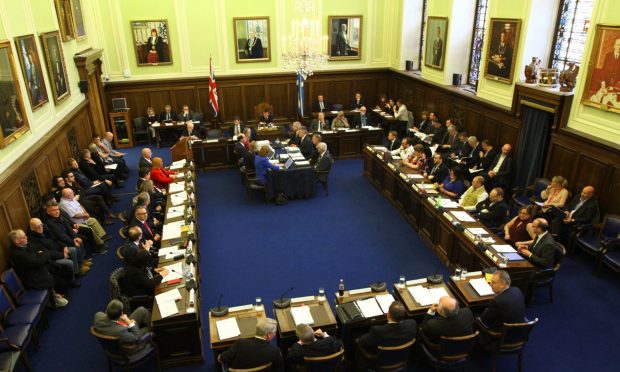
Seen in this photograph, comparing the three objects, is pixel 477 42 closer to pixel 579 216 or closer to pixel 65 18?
pixel 579 216

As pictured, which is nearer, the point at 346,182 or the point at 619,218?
the point at 619,218

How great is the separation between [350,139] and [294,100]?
12.8 ft

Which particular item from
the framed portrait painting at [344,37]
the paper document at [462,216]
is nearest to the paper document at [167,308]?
the paper document at [462,216]

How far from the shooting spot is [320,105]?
15.9m

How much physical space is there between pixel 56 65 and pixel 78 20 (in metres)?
3.44

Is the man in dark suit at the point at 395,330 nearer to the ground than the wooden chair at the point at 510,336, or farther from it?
farther from it

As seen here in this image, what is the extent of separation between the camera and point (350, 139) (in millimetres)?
13469

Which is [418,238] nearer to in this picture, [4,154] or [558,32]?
[558,32]

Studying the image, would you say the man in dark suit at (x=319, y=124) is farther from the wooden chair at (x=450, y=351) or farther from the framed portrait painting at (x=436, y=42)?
the wooden chair at (x=450, y=351)

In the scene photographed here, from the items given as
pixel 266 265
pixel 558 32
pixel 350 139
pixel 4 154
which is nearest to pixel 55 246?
pixel 4 154

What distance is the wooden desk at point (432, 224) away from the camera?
21.7 feet

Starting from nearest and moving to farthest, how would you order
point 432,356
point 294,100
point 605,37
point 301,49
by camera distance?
point 432,356 < point 605,37 < point 301,49 < point 294,100

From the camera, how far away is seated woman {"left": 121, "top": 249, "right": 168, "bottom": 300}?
5965 millimetres

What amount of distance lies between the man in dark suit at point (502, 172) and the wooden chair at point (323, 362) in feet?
22.2
